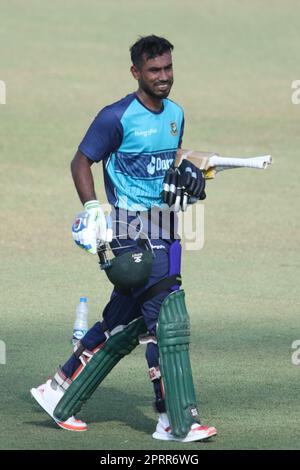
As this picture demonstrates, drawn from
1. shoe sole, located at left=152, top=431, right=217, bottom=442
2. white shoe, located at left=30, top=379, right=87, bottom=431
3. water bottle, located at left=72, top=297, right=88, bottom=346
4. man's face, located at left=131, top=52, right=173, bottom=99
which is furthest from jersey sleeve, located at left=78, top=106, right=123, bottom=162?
water bottle, located at left=72, top=297, right=88, bottom=346

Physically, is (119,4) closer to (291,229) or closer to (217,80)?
(217,80)

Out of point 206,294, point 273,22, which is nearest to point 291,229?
point 206,294

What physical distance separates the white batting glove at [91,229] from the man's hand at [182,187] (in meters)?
0.37

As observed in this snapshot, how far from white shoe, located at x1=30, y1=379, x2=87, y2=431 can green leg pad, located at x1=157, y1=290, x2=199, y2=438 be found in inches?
22.9

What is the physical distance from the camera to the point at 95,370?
752 centimetres

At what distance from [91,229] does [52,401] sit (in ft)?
3.59

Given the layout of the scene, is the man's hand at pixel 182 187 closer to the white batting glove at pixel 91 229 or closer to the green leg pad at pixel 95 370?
the white batting glove at pixel 91 229

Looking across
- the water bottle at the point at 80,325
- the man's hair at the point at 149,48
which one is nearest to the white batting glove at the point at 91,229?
the man's hair at the point at 149,48

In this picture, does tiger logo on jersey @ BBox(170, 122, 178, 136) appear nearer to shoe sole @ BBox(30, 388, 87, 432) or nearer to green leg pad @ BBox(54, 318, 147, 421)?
green leg pad @ BBox(54, 318, 147, 421)

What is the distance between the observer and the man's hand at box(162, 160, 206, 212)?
729 cm

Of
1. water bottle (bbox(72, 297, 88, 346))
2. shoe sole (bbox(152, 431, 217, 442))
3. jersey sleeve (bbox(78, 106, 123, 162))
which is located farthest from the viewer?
water bottle (bbox(72, 297, 88, 346))

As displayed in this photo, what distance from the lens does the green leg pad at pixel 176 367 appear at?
23.5 ft

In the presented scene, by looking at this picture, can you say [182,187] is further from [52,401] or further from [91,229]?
[52,401]

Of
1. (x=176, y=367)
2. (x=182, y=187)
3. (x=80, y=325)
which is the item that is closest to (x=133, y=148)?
(x=182, y=187)
